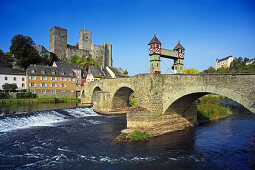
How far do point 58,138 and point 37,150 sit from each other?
2.59 meters

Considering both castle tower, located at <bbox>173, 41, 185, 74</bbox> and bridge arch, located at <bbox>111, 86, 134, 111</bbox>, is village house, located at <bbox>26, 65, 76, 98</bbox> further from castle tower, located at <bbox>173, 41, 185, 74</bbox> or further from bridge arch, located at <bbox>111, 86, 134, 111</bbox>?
castle tower, located at <bbox>173, 41, 185, 74</bbox>

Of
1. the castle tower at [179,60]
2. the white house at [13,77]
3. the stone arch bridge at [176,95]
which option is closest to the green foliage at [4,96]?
the white house at [13,77]

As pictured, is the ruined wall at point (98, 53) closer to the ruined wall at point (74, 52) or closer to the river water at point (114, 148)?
the ruined wall at point (74, 52)

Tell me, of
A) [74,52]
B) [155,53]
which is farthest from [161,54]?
[74,52]

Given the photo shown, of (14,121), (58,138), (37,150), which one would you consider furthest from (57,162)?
(14,121)

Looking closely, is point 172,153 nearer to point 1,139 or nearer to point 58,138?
point 58,138

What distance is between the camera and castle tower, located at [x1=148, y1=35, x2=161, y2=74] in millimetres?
14047

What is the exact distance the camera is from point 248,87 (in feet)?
32.9

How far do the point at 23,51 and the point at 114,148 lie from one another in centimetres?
4743

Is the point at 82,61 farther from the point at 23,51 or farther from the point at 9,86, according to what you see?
the point at 9,86

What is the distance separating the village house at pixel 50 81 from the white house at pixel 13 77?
3.07m

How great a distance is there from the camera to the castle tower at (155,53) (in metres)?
14.0

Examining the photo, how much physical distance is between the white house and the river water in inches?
1174

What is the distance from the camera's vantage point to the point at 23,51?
48.7m
